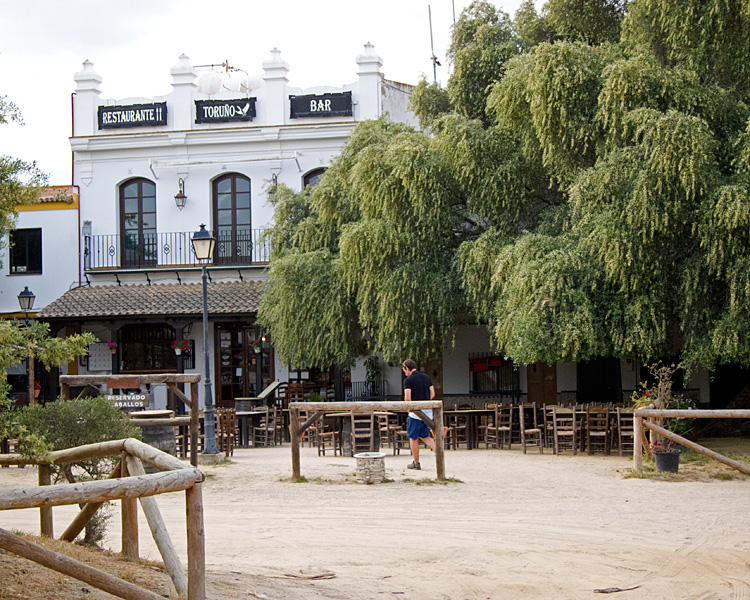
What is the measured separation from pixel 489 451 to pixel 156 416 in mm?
6509

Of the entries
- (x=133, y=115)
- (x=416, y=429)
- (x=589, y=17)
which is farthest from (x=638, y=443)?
(x=133, y=115)

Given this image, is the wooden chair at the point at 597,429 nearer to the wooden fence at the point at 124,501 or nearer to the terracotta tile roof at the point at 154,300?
the terracotta tile roof at the point at 154,300

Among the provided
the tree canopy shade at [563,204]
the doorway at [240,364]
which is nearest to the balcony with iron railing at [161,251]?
the doorway at [240,364]

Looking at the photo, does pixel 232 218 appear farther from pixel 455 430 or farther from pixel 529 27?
pixel 455 430

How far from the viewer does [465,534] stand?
8.80m

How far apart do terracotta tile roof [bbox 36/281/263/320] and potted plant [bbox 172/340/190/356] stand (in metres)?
1.11

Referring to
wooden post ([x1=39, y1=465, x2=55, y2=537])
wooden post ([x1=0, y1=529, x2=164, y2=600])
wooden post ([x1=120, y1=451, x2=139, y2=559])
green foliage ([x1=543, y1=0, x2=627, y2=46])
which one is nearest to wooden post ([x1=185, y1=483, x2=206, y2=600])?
wooden post ([x1=0, y1=529, x2=164, y2=600])

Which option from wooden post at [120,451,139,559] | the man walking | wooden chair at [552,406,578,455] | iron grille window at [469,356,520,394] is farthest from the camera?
iron grille window at [469,356,520,394]

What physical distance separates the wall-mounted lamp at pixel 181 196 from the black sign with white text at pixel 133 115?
5.46ft

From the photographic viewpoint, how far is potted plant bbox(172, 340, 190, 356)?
78.2ft

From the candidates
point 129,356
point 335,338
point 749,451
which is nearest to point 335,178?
point 335,338

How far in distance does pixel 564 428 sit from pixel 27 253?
1631 cm

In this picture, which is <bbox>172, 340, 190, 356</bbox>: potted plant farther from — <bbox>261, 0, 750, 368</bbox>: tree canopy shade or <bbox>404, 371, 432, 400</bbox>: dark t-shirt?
<bbox>404, 371, 432, 400</bbox>: dark t-shirt

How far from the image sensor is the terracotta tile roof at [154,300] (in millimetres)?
22984
